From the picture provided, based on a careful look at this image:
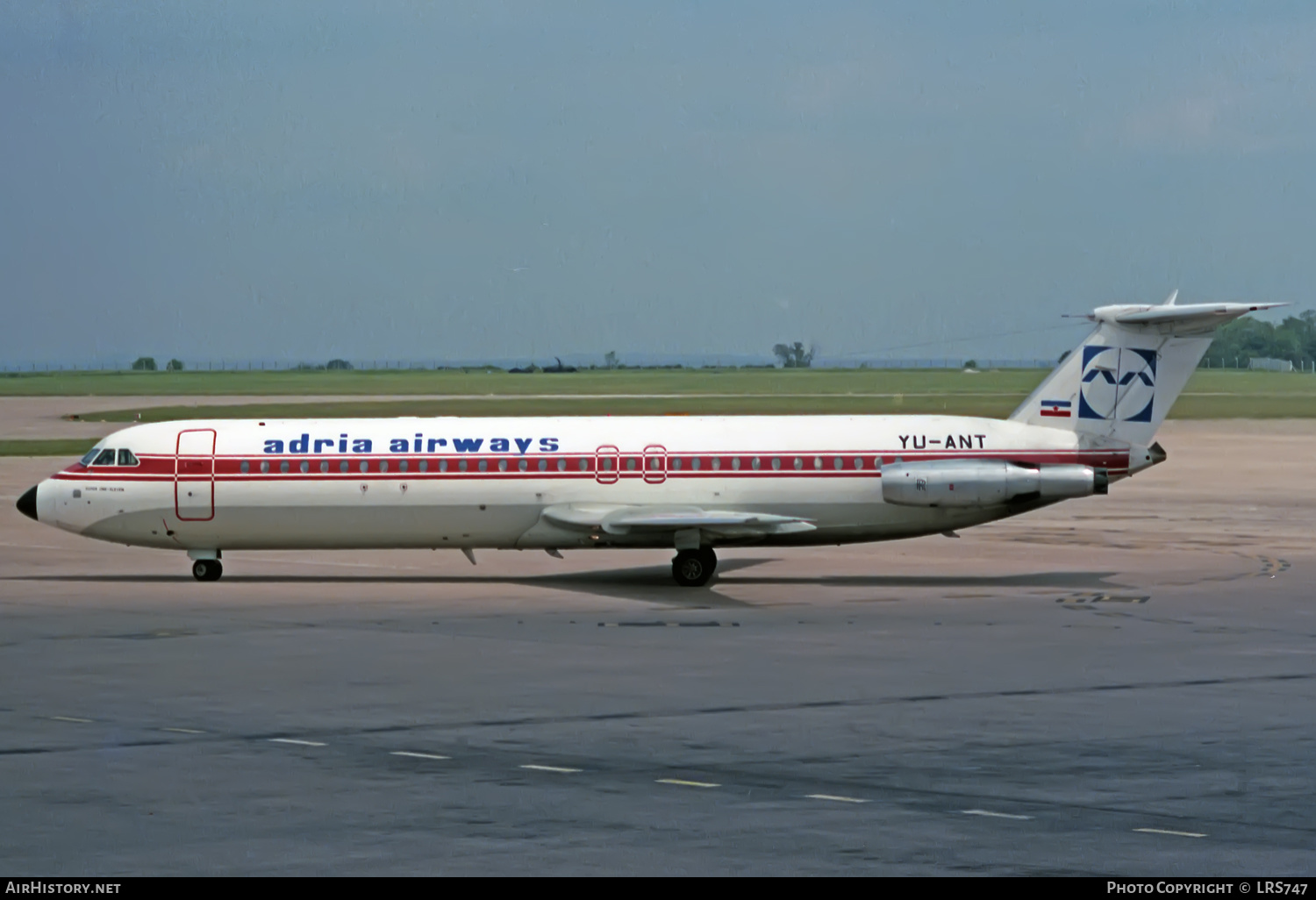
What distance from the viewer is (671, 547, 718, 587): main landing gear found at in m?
38.4

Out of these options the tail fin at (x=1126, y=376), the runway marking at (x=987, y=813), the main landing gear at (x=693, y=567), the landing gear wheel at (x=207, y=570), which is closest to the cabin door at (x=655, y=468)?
the main landing gear at (x=693, y=567)

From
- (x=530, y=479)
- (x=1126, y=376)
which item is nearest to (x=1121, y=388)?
(x=1126, y=376)

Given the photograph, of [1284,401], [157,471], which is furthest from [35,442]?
[1284,401]

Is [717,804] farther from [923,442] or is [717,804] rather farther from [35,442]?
[35,442]

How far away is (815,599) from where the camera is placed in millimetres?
36656

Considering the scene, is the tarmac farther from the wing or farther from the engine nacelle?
the engine nacelle

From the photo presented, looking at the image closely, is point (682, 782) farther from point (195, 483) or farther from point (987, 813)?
point (195, 483)

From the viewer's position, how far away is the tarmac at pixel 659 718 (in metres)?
16.9

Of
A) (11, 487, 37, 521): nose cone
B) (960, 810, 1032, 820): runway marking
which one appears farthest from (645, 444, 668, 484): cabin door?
(960, 810, 1032, 820): runway marking

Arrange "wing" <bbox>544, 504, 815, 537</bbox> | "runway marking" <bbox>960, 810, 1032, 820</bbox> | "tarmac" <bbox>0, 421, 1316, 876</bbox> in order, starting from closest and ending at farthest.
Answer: "tarmac" <bbox>0, 421, 1316, 876</bbox>
"runway marking" <bbox>960, 810, 1032, 820</bbox>
"wing" <bbox>544, 504, 815, 537</bbox>

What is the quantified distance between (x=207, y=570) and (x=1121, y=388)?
18466mm

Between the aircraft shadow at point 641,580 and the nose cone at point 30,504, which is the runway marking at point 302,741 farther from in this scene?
the nose cone at point 30,504

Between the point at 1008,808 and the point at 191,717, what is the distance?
1022 centimetres

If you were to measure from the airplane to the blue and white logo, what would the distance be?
0.02 metres
